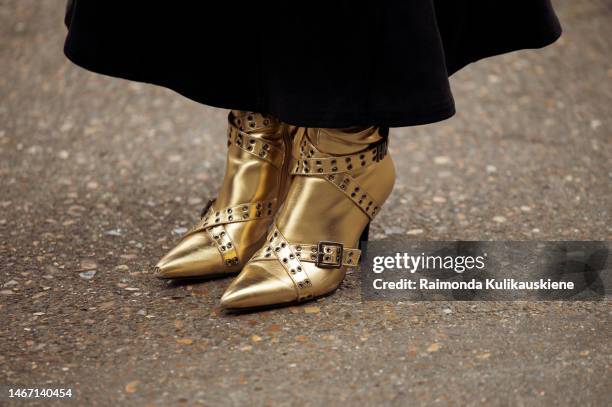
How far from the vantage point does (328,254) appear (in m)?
1.47

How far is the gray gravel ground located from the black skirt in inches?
15.4

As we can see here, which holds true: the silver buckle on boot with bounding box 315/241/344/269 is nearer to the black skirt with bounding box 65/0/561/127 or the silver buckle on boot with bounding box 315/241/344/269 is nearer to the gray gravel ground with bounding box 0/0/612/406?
the gray gravel ground with bounding box 0/0/612/406

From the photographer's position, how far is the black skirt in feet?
4.23

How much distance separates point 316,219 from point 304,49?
0.32m

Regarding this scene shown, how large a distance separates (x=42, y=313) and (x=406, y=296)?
0.69m

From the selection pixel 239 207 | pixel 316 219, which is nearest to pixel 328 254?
pixel 316 219

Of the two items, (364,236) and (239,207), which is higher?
(239,207)

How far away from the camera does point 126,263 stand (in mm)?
1684

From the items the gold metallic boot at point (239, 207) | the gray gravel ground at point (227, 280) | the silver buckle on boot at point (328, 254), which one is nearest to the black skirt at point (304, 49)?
the gold metallic boot at point (239, 207)

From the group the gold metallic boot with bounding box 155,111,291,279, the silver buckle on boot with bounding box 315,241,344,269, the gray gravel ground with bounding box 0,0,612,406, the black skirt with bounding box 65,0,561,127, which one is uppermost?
the black skirt with bounding box 65,0,561,127

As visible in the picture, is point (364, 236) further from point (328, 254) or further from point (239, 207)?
point (239, 207)

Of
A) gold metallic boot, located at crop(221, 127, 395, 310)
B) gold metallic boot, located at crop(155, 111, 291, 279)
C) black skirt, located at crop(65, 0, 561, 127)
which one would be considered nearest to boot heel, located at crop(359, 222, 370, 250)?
gold metallic boot, located at crop(221, 127, 395, 310)

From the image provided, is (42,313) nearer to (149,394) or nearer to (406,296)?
(149,394)

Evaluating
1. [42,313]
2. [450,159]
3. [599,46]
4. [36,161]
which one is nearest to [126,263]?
[42,313]
